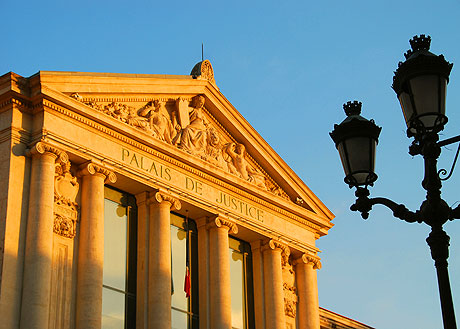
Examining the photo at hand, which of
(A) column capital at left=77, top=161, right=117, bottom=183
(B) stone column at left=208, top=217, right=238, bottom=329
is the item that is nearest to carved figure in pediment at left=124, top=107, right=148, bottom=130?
(A) column capital at left=77, top=161, right=117, bottom=183

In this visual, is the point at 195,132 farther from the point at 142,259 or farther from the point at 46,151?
the point at 46,151

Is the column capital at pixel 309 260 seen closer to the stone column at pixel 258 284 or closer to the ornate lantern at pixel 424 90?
the stone column at pixel 258 284

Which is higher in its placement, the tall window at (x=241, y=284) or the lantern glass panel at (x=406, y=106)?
the tall window at (x=241, y=284)

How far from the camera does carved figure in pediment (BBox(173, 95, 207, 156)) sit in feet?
84.3

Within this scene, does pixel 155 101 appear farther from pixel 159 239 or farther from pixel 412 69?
pixel 412 69

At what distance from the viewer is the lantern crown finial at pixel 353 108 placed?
10.1 metres

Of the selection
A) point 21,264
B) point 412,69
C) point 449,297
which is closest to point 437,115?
point 412,69

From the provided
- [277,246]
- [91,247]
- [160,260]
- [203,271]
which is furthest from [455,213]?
[277,246]

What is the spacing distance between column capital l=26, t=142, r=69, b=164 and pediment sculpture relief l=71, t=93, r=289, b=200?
1.84m

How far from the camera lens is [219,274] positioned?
2550 cm

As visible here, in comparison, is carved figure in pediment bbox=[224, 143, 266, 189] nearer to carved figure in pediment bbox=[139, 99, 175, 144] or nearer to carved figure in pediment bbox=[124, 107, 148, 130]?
carved figure in pediment bbox=[139, 99, 175, 144]

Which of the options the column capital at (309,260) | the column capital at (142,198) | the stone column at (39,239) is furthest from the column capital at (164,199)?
the column capital at (309,260)

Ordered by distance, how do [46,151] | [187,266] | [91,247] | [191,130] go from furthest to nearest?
[191,130], [187,266], [91,247], [46,151]

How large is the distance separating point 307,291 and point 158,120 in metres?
8.66
